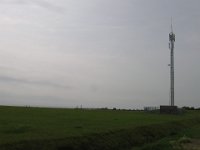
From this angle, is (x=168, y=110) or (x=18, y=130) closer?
(x=18, y=130)

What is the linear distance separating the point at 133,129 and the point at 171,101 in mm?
63783

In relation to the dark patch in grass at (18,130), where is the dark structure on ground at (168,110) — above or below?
above

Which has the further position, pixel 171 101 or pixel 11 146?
pixel 171 101

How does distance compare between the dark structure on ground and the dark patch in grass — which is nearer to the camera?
the dark patch in grass

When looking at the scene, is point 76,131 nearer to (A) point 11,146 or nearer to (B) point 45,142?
(B) point 45,142

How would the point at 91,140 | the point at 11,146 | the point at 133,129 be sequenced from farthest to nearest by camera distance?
the point at 133,129 < the point at 91,140 < the point at 11,146

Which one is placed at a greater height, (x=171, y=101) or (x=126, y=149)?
(x=171, y=101)

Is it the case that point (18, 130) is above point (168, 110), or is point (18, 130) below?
below

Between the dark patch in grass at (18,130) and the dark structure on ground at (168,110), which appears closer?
the dark patch in grass at (18,130)

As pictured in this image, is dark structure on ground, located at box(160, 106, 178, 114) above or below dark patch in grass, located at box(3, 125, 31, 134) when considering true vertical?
above

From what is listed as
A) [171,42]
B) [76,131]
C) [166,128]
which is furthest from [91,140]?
[171,42]

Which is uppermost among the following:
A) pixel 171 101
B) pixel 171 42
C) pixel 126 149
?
pixel 171 42

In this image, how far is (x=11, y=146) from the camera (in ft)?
80.5

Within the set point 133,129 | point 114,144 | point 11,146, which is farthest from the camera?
point 133,129
